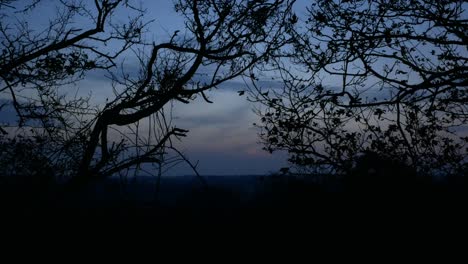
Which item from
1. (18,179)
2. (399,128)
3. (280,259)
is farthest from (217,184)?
(399,128)

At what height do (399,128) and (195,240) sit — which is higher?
(399,128)

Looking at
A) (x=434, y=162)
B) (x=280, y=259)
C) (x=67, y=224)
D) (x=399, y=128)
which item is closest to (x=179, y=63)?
(x=399, y=128)

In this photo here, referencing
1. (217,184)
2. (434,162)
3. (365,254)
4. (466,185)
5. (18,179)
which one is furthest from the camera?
(434,162)

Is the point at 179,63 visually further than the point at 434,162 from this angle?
Yes

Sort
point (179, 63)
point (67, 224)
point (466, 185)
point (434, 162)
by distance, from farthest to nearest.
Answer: point (179, 63), point (434, 162), point (466, 185), point (67, 224)

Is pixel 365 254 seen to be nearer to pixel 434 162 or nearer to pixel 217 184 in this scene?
pixel 217 184

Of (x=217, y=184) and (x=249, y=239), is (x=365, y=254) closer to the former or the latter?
(x=249, y=239)

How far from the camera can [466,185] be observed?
256 cm

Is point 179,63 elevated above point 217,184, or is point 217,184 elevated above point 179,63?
point 179,63

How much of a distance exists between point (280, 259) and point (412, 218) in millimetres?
875

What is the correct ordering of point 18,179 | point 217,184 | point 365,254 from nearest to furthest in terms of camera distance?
1. point 365,254
2. point 217,184
3. point 18,179

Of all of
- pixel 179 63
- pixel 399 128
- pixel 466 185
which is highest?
pixel 179 63

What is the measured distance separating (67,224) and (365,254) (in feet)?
6.18

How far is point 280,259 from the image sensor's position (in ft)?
6.86
